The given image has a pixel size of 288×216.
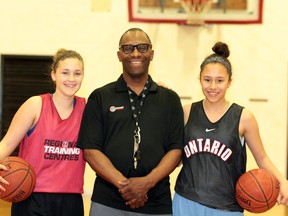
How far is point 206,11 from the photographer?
6.44m

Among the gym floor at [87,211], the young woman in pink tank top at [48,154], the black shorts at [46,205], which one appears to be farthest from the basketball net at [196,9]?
the black shorts at [46,205]

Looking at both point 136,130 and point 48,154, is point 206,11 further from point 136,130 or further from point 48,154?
point 48,154

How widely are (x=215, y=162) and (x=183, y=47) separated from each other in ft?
14.4

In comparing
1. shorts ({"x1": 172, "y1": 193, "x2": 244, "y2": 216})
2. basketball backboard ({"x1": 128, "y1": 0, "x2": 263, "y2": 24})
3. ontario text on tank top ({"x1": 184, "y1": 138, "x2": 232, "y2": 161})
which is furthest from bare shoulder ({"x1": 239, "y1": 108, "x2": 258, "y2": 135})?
basketball backboard ({"x1": 128, "y1": 0, "x2": 263, "y2": 24})

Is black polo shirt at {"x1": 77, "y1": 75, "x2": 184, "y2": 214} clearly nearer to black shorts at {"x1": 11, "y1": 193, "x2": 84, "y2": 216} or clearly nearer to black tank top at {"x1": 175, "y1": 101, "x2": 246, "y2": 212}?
black tank top at {"x1": 175, "y1": 101, "x2": 246, "y2": 212}

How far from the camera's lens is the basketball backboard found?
6.29m

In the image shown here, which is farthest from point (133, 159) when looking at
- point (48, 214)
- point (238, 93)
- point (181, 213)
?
point (238, 93)

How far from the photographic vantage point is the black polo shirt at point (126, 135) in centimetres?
277

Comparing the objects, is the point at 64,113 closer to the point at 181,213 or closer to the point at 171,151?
the point at 171,151

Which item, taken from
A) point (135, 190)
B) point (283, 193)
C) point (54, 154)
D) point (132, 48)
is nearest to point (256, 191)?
point (283, 193)

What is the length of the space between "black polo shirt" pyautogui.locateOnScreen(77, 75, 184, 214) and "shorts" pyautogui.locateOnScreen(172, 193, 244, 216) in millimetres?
94

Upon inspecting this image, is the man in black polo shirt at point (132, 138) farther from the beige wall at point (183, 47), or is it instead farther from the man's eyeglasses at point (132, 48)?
the beige wall at point (183, 47)

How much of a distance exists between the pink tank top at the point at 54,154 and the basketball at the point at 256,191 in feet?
3.44

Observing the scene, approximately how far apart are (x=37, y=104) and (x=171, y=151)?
3.09ft
